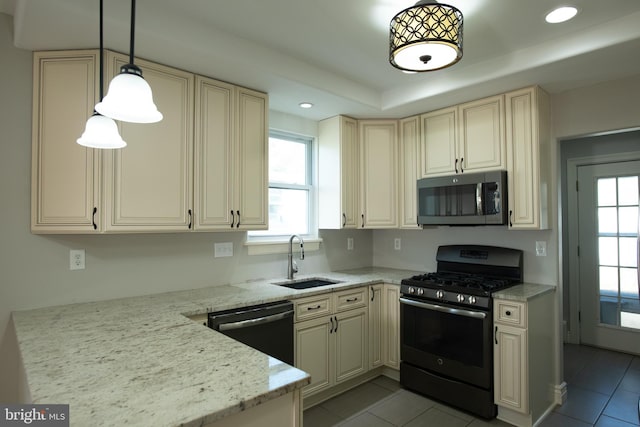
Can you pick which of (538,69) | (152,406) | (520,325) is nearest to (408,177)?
(538,69)

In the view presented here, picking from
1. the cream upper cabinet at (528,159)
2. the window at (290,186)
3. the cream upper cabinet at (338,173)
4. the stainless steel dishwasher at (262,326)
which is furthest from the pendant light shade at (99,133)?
the cream upper cabinet at (528,159)

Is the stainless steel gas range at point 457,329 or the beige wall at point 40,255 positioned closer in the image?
the beige wall at point 40,255

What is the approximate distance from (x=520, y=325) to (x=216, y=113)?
254cm

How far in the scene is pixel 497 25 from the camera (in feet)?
7.03

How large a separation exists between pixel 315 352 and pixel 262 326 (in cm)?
60

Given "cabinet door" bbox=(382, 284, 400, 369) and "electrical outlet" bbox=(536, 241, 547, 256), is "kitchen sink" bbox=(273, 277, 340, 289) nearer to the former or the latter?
"cabinet door" bbox=(382, 284, 400, 369)

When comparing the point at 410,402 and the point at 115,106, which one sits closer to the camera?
the point at 115,106

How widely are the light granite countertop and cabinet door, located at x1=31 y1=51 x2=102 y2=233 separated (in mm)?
532

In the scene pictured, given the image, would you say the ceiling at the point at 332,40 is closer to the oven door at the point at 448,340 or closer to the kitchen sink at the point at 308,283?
the kitchen sink at the point at 308,283

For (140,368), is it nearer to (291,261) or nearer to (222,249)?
(222,249)

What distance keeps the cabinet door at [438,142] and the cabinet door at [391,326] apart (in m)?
1.11

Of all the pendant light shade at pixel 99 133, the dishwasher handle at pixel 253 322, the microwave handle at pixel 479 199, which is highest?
the pendant light shade at pixel 99 133

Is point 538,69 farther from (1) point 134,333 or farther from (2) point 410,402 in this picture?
(1) point 134,333

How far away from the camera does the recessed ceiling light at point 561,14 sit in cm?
196
